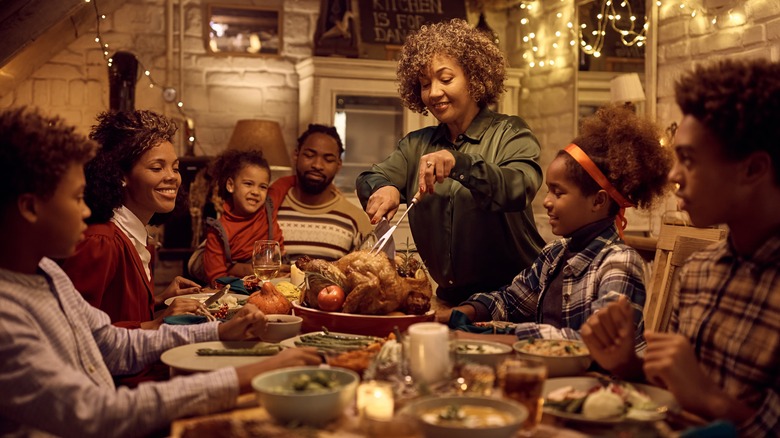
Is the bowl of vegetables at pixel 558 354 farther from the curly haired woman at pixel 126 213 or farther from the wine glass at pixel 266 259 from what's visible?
the wine glass at pixel 266 259

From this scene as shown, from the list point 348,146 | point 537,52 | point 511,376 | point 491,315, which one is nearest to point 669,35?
point 537,52

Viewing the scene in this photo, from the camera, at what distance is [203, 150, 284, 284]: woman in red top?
4.04 m

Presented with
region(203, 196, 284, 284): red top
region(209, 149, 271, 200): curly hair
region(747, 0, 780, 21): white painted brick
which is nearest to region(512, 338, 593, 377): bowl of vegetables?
region(203, 196, 284, 284): red top

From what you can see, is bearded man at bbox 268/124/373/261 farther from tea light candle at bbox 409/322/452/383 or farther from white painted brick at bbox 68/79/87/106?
tea light candle at bbox 409/322/452/383

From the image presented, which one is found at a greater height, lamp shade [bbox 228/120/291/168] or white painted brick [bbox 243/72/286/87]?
white painted brick [bbox 243/72/286/87]

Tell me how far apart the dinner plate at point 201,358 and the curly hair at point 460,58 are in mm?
1470

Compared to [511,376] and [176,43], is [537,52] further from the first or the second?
[511,376]

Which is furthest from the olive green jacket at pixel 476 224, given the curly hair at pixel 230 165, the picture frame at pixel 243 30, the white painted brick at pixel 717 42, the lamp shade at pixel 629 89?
the picture frame at pixel 243 30

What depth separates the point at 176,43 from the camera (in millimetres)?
5977

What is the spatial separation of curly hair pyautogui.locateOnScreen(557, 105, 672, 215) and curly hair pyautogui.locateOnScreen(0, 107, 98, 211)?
4.52 ft

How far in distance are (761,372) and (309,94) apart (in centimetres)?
483

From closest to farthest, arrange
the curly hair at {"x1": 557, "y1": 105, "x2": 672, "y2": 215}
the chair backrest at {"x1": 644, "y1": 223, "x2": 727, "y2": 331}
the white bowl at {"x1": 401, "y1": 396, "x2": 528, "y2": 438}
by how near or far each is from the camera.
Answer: the white bowl at {"x1": 401, "y1": 396, "x2": 528, "y2": 438}
the curly hair at {"x1": 557, "y1": 105, "x2": 672, "y2": 215}
the chair backrest at {"x1": 644, "y1": 223, "x2": 727, "y2": 331}

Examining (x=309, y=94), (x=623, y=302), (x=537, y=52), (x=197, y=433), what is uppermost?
(x=537, y=52)

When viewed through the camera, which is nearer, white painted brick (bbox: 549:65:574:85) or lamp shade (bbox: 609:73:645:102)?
lamp shade (bbox: 609:73:645:102)
